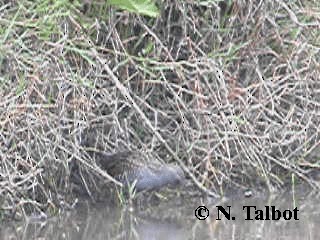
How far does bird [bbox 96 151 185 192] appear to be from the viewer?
6305mm

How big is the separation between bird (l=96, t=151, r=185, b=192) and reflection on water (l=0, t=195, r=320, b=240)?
15 centimetres

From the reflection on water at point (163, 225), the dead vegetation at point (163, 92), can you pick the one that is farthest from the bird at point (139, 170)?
the reflection on water at point (163, 225)

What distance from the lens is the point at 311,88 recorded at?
22.1ft

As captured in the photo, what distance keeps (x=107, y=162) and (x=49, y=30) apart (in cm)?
74

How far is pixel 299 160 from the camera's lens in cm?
657

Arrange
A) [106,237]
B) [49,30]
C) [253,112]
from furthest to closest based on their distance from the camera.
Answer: [253,112], [49,30], [106,237]

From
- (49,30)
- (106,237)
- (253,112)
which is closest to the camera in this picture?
(106,237)

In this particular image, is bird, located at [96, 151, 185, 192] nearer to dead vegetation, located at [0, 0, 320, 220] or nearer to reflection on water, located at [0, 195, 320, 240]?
dead vegetation, located at [0, 0, 320, 220]

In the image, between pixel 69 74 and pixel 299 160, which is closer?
pixel 69 74

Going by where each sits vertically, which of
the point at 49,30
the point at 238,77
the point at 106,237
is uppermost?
the point at 49,30

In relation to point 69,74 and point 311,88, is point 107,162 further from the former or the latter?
point 311,88

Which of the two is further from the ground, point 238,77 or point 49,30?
point 49,30

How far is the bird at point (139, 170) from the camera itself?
6305mm

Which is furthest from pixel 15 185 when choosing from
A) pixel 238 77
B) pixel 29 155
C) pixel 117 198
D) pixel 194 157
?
pixel 238 77
